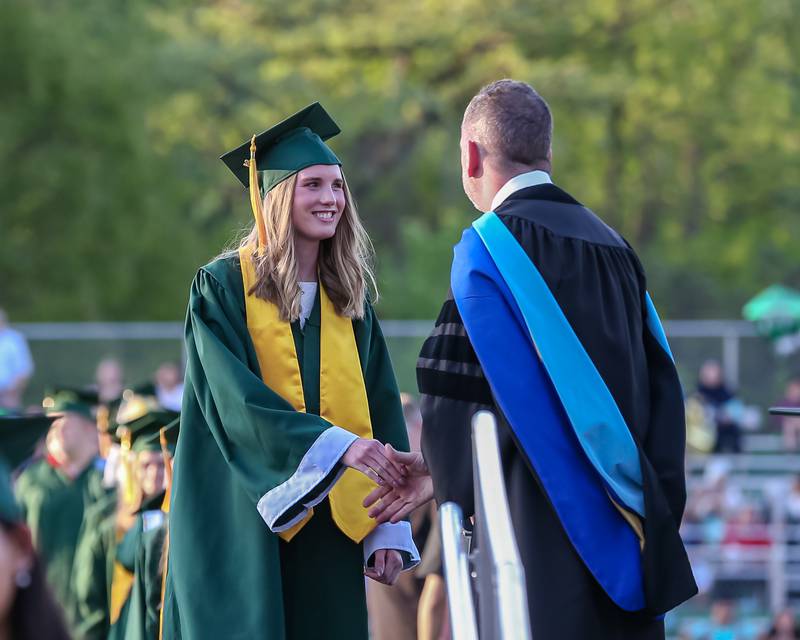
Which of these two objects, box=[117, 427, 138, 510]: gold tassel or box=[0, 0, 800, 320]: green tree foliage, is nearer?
box=[117, 427, 138, 510]: gold tassel

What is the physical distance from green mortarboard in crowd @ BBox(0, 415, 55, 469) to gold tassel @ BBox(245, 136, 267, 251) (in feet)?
6.13

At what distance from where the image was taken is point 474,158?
455 cm

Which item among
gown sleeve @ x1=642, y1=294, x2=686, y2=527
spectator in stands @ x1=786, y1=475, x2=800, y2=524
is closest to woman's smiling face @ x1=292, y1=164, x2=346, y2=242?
gown sleeve @ x1=642, y1=294, x2=686, y2=527

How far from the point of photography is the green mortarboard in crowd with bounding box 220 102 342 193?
5.10 meters

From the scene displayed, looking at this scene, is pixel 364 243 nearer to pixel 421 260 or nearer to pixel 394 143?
pixel 421 260

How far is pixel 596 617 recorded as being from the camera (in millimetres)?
4312

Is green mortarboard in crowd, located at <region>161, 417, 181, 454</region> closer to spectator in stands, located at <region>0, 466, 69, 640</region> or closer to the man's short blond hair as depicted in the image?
the man's short blond hair

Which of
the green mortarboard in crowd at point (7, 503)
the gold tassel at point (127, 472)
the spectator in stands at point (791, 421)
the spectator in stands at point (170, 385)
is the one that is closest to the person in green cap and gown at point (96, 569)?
the gold tassel at point (127, 472)

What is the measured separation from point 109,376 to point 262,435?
33.5 feet

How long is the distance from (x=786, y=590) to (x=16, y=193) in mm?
12927

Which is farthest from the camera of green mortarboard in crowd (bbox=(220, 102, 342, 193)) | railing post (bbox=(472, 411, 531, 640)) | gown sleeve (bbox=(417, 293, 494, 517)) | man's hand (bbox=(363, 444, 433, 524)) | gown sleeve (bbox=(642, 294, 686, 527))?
green mortarboard in crowd (bbox=(220, 102, 342, 193))

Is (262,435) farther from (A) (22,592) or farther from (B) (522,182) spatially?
(A) (22,592)

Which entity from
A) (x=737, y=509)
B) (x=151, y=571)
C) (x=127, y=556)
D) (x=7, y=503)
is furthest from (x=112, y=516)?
(x=737, y=509)

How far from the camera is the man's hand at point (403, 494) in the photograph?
16.0ft
